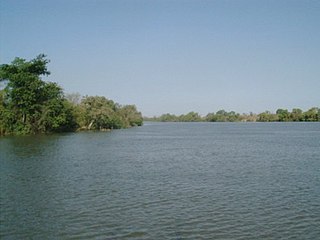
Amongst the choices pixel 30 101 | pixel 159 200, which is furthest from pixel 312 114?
pixel 159 200

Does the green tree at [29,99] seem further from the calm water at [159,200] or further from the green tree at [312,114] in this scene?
the green tree at [312,114]

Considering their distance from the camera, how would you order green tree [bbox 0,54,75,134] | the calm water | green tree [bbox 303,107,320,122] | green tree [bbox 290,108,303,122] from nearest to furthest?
the calm water
green tree [bbox 0,54,75,134]
green tree [bbox 303,107,320,122]
green tree [bbox 290,108,303,122]

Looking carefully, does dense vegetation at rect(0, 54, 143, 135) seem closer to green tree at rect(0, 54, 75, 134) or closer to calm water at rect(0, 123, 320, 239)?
green tree at rect(0, 54, 75, 134)

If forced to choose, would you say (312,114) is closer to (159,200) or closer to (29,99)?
(29,99)

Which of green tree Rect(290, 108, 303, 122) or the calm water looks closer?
the calm water

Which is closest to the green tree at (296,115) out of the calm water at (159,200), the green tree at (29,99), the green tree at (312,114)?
the green tree at (312,114)

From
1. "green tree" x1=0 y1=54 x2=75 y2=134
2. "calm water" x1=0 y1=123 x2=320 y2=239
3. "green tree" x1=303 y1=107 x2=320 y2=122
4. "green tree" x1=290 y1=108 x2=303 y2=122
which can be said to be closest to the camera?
"calm water" x1=0 y1=123 x2=320 y2=239

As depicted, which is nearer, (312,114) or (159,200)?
(159,200)

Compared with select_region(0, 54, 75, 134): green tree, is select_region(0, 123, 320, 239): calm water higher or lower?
lower

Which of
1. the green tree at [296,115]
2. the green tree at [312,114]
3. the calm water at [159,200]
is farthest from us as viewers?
→ the green tree at [296,115]

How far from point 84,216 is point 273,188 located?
33.2ft

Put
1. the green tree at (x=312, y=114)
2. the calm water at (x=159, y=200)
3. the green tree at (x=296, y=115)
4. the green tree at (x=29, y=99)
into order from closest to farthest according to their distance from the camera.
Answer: the calm water at (x=159, y=200), the green tree at (x=29, y=99), the green tree at (x=312, y=114), the green tree at (x=296, y=115)

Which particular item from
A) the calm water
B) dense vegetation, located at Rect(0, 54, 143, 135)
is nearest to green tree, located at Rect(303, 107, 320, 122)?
dense vegetation, located at Rect(0, 54, 143, 135)

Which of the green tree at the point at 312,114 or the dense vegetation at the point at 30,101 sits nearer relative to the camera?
the dense vegetation at the point at 30,101
